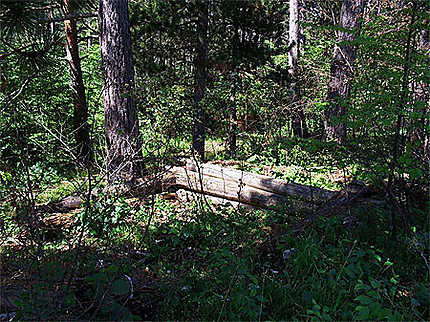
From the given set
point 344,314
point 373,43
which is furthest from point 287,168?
point 344,314

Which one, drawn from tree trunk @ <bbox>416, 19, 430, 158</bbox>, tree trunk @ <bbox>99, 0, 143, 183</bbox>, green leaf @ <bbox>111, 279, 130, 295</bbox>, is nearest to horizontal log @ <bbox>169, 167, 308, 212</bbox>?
tree trunk @ <bbox>99, 0, 143, 183</bbox>

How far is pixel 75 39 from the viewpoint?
28.3 feet

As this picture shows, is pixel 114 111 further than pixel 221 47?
No

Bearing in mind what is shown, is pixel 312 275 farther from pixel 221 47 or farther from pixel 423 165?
pixel 221 47

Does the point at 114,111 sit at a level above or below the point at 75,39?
below

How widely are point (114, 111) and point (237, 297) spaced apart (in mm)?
5007

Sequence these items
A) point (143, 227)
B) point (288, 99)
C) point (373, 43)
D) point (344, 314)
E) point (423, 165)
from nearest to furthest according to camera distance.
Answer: point (344, 314) → point (373, 43) → point (423, 165) → point (143, 227) → point (288, 99)

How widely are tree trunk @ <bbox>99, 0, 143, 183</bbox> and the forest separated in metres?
0.03

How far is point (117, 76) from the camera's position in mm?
6770

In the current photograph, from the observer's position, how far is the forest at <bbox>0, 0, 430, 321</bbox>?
2902 mm

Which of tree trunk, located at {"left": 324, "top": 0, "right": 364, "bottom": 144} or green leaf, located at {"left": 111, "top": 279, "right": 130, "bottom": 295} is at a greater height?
tree trunk, located at {"left": 324, "top": 0, "right": 364, "bottom": 144}

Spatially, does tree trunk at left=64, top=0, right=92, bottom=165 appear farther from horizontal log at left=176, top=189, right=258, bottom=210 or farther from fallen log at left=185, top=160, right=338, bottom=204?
fallen log at left=185, top=160, right=338, bottom=204

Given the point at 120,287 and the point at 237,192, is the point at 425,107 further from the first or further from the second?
the point at 120,287

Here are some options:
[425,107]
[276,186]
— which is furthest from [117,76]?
[425,107]
